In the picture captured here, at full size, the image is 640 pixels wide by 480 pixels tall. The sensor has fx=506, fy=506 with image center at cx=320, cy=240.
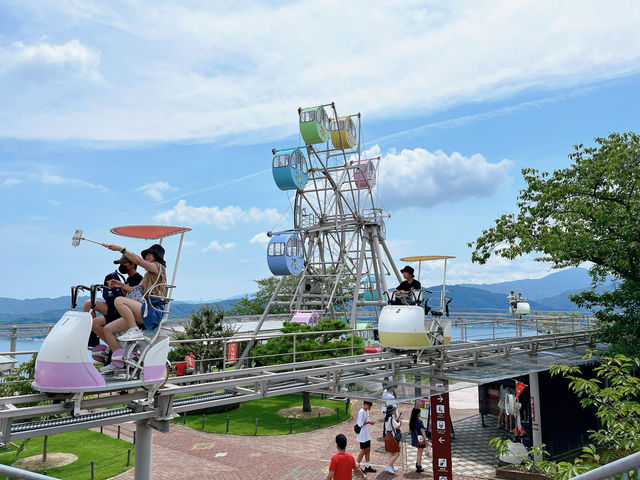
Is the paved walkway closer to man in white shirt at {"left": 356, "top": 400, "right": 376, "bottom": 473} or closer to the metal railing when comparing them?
man in white shirt at {"left": 356, "top": 400, "right": 376, "bottom": 473}

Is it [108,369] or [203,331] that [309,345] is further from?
[108,369]

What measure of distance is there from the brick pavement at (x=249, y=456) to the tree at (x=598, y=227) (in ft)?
27.4

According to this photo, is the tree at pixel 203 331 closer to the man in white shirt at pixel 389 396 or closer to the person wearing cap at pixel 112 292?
the man in white shirt at pixel 389 396

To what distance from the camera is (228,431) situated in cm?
2080

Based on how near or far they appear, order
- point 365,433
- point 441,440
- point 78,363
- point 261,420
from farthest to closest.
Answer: point 261,420
point 365,433
point 441,440
point 78,363

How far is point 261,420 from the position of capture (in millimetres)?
22688

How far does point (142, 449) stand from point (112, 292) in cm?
267

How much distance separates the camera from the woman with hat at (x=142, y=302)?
267 inches

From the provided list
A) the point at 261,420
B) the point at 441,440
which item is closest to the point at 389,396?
the point at 441,440

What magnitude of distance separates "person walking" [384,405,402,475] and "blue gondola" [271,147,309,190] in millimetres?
15351

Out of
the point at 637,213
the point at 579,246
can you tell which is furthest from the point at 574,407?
the point at 637,213

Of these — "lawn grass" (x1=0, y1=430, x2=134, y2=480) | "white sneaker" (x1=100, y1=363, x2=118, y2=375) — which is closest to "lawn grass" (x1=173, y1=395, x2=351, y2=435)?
"lawn grass" (x1=0, y1=430, x2=134, y2=480)

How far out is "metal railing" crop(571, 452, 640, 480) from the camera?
115 inches

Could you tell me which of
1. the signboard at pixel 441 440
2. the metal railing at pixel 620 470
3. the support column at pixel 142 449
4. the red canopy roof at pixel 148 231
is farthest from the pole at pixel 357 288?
the metal railing at pixel 620 470
